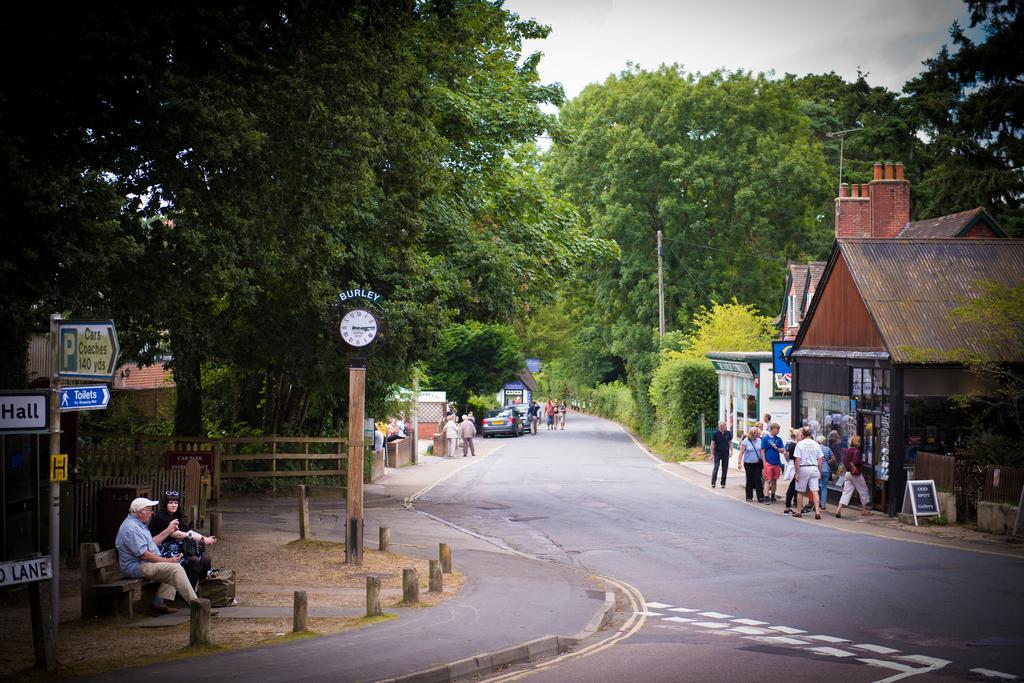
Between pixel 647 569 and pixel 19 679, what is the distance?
33.2 ft

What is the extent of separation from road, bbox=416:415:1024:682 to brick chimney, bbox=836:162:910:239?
1499 cm

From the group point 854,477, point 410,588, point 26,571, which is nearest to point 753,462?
point 854,477

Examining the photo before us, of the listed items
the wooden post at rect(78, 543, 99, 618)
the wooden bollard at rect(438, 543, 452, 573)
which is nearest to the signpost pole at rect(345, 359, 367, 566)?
the wooden bollard at rect(438, 543, 452, 573)

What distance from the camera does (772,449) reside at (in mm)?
26812

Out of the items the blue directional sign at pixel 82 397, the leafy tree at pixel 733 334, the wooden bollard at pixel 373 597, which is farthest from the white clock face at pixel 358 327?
the leafy tree at pixel 733 334

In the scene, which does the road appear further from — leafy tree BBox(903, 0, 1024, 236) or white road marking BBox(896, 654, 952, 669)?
leafy tree BBox(903, 0, 1024, 236)

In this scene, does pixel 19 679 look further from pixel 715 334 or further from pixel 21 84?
pixel 715 334

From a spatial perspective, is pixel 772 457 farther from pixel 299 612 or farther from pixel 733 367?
pixel 299 612

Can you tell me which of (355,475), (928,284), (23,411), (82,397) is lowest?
(355,475)

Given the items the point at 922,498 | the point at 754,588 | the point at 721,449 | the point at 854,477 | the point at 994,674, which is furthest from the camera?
the point at 721,449

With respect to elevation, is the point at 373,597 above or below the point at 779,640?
above

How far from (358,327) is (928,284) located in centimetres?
1534

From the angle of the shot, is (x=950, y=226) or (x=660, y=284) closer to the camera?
(x=950, y=226)

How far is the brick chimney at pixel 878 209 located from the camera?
3891 centimetres
